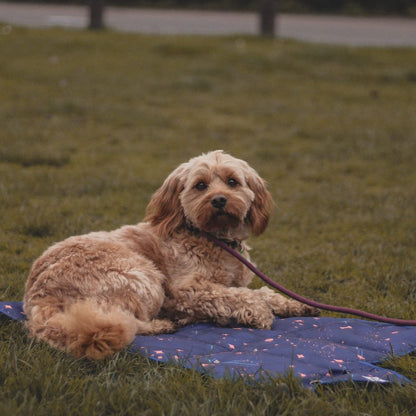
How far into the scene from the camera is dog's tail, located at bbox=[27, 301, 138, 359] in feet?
10.2

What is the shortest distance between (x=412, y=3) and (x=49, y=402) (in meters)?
23.9

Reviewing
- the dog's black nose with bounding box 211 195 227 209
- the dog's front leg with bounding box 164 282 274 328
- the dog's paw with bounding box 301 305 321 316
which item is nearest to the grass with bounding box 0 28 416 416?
the dog's paw with bounding box 301 305 321 316

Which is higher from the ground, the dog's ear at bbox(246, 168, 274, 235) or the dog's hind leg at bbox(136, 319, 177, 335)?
the dog's ear at bbox(246, 168, 274, 235)

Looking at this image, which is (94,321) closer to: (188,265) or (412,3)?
(188,265)

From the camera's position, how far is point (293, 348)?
11.1 ft

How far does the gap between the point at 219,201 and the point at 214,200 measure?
4 centimetres

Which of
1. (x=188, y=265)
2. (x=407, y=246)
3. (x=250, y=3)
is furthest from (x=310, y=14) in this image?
(x=188, y=265)

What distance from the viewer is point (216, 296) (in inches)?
163

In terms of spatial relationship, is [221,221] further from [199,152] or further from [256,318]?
[199,152]

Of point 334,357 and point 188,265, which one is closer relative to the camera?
point 334,357

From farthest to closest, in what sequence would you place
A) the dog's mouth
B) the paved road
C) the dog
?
1. the paved road
2. the dog's mouth
3. the dog

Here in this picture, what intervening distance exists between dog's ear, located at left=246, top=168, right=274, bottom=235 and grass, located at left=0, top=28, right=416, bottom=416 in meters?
0.82

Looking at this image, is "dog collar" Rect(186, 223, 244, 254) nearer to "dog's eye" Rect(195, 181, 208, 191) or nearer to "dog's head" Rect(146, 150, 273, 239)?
"dog's head" Rect(146, 150, 273, 239)

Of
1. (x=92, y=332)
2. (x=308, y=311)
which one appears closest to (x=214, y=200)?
(x=308, y=311)
